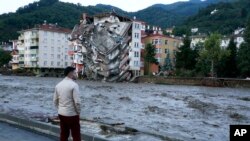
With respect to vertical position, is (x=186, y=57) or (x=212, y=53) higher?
(x=212, y=53)

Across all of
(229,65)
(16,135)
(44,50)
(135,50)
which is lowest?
(16,135)

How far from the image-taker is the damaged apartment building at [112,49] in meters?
101

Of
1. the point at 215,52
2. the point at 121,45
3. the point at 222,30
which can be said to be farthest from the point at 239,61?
the point at 222,30

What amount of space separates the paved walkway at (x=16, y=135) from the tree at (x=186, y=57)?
3300 inches

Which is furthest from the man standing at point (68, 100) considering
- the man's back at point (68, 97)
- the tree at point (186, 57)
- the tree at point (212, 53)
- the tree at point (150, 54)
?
the tree at point (150, 54)

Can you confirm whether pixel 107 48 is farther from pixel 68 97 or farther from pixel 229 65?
pixel 68 97

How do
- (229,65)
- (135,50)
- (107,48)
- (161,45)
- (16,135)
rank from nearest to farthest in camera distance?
(16,135) → (229,65) → (107,48) → (135,50) → (161,45)

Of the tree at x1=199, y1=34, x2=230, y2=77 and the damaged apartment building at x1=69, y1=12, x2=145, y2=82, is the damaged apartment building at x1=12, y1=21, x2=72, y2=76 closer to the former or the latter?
the damaged apartment building at x1=69, y1=12, x2=145, y2=82

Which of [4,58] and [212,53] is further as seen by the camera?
[4,58]

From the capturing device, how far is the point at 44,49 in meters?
130

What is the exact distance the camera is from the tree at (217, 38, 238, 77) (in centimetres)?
8875

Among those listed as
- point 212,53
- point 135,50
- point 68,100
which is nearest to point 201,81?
point 212,53

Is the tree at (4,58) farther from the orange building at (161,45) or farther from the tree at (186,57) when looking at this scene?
the tree at (186,57)

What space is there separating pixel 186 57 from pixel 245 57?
18208 mm
